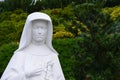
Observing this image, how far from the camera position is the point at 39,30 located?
696 centimetres

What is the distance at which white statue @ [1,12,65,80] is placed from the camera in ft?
22.3

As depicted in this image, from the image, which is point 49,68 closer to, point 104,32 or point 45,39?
point 45,39

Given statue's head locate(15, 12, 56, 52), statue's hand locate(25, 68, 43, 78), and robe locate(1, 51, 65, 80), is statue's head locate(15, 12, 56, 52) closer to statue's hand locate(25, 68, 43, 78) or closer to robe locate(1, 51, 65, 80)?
robe locate(1, 51, 65, 80)

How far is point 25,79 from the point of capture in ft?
22.0

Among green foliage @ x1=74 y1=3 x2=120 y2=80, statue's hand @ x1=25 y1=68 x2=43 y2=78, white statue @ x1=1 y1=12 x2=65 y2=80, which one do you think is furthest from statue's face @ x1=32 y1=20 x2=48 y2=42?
green foliage @ x1=74 y1=3 x2=120 y2=80

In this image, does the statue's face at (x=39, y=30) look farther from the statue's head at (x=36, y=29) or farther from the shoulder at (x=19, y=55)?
the shoulder at (x=19, y=55)

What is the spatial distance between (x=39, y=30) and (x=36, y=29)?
1.7 inches

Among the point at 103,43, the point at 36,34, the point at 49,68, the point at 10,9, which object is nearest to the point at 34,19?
the point at 36,34

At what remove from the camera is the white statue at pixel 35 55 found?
679cm

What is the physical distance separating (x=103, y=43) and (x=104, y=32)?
383mm

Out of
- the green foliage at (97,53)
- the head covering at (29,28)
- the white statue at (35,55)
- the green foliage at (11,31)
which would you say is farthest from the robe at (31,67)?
the green foliage at (11,31)

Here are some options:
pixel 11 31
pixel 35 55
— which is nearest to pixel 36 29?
pixel 35 55

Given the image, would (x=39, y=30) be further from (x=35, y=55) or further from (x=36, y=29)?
(x=35, y=55)

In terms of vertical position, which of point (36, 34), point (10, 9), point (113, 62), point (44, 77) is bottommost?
point (10, 9)
